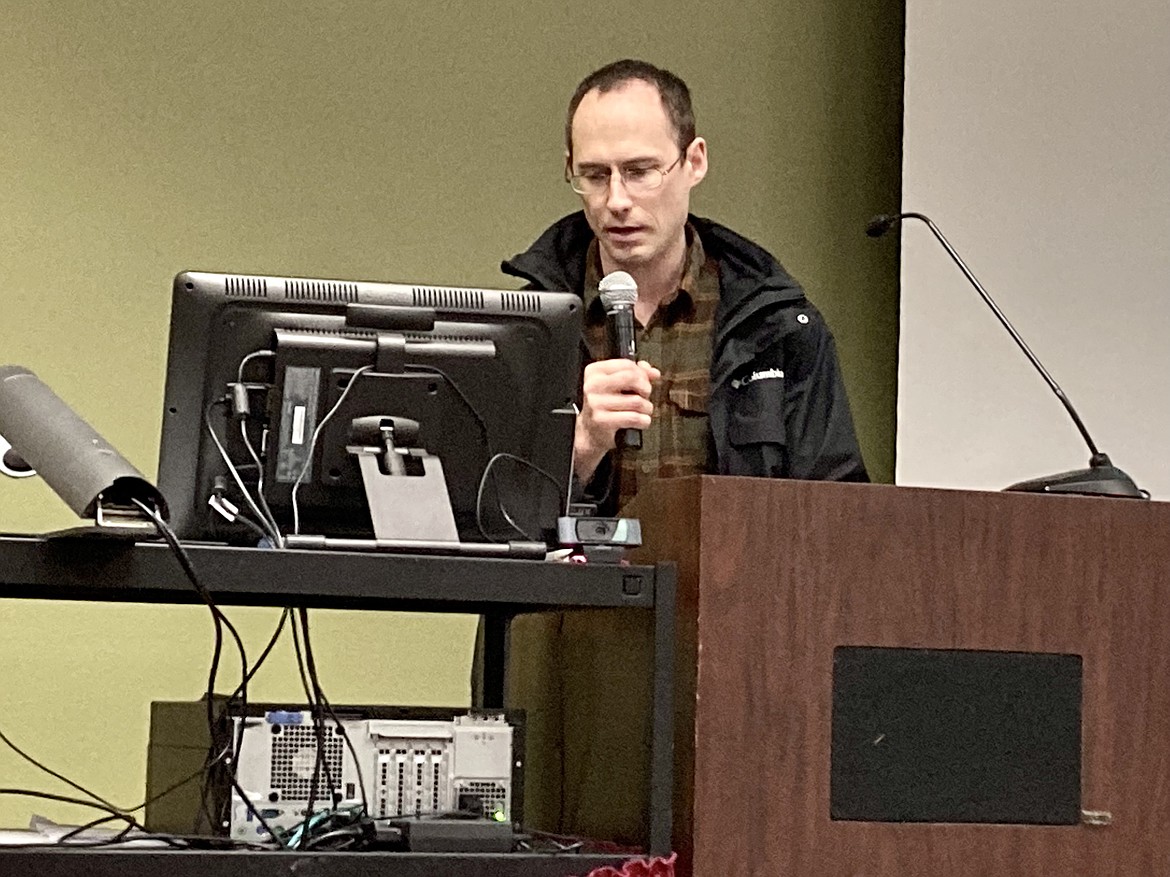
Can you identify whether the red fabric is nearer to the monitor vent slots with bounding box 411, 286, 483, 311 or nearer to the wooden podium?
the wooden podium

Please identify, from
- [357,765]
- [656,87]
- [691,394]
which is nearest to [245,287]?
[357,765]

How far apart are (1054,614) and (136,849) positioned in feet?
2.69

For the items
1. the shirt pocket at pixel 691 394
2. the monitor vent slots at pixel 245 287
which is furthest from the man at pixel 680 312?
the monitor vent slots at pixel 245 287

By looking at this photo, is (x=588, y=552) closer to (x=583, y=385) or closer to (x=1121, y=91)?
(x=583, y=385)

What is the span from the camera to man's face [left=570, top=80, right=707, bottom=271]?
2338 millimetres

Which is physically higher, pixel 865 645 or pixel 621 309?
pixel 621 309

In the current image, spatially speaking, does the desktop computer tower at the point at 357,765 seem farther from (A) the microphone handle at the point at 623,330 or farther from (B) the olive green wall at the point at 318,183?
(B) the olive green wall at the point at 318,183

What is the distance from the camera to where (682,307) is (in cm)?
238

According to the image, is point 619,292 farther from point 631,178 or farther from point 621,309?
point 631,178

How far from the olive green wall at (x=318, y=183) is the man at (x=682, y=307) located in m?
0.89

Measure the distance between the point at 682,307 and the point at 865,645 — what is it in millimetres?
973

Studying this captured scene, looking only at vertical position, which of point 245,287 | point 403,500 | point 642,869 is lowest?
point 642,869

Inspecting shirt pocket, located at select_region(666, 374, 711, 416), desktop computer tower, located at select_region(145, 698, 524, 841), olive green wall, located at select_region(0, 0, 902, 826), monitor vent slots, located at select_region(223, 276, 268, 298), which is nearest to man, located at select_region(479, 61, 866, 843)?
shirt pocket, located at select_region(666, 374, 711, 416)

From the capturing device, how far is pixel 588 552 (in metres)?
1.48
